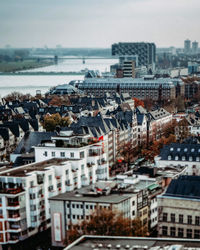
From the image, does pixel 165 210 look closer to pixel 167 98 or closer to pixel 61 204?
pixel 61 204

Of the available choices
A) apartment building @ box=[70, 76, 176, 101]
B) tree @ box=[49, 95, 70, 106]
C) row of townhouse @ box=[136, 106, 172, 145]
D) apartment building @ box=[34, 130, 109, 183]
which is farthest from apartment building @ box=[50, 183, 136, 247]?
apartment building @ box=[70, 76, 176, 101]

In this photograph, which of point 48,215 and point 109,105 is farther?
point 109,105

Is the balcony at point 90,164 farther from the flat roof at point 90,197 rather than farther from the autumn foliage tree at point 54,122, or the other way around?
the autumn foliage tree at point 54,122

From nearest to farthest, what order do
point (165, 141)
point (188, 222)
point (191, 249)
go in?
point (191, 249)
point (188, 222)
point (165, 141)

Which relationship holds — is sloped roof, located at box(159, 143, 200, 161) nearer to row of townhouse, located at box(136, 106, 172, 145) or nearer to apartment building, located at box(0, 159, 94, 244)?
apartment building, located at box(0, 159, 94, 244)

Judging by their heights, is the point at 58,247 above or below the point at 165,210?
below

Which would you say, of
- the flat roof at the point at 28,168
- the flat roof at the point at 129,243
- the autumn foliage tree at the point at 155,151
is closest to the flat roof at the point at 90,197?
the flat roof at the point at 28,168

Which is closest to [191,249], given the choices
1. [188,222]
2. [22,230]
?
[188,222]
